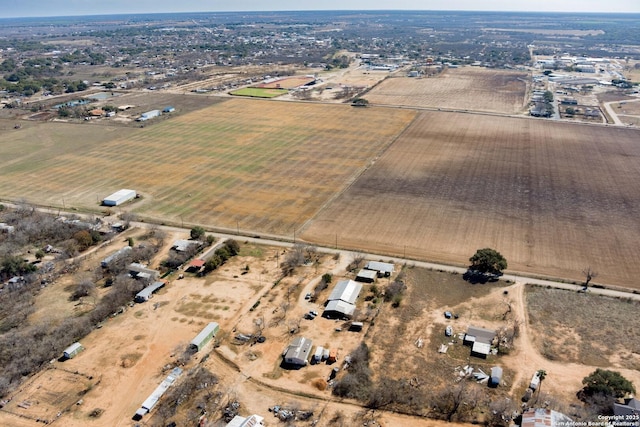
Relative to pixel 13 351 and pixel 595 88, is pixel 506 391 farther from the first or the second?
pixel 595 88

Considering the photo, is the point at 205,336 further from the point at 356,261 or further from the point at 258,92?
the point at 258,92

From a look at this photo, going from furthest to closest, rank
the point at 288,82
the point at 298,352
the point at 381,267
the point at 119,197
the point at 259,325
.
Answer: the point at 288,82 < the point at 119,197 < the point at 381,267 < the point at 259,325 < the point at 298,352

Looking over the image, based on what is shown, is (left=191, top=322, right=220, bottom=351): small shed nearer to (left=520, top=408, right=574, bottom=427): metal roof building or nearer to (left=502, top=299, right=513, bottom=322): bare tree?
(left=520, top=408, right=574, bottom=427): metal roof building

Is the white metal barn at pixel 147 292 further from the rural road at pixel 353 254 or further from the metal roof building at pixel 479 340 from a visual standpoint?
the metal roof building at pixel 479 340

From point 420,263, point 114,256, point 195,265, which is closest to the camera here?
point 195,265

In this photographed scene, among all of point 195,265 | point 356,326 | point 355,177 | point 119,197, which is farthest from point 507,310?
point 119,197

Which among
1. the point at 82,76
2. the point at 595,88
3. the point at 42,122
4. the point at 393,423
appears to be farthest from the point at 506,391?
the point at 82,76

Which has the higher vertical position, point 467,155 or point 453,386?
point 467,155
